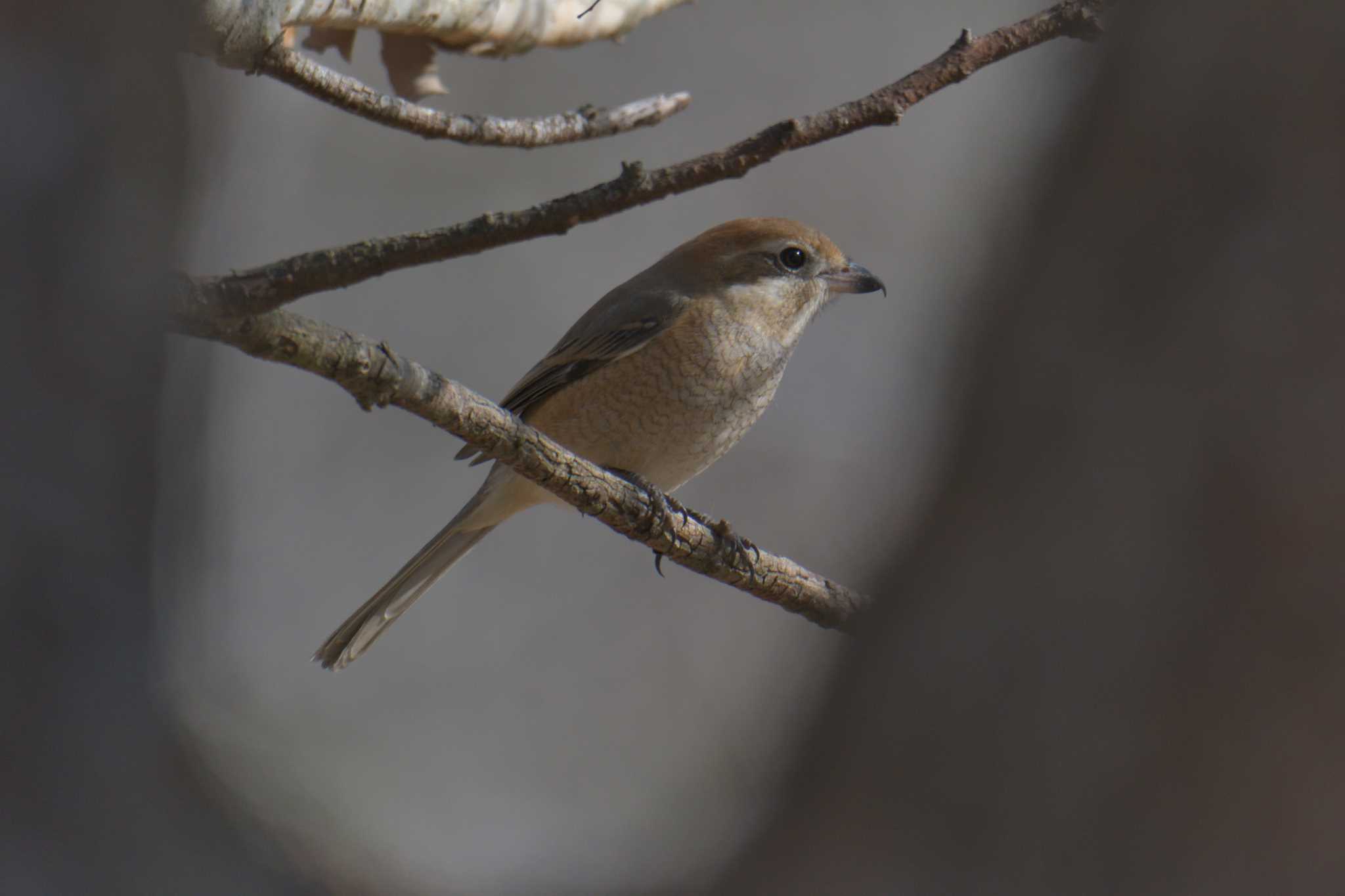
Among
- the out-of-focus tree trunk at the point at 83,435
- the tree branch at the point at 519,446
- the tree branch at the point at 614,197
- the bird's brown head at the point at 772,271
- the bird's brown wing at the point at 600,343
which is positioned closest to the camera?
the out-of-focus tree trunk at the point at 83,435

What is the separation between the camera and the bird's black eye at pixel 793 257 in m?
4.55

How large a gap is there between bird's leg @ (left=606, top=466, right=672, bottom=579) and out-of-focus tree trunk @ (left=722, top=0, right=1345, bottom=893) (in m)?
2.24

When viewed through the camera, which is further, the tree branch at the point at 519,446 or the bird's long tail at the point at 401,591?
the bird's long tail at the point at 401,591

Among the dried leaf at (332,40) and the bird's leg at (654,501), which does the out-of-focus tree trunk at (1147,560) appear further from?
the dried leaf at (332,40)

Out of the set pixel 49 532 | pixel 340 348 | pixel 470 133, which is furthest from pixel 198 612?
pixel 470 133

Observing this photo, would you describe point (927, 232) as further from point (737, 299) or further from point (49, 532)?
point (49, 532)

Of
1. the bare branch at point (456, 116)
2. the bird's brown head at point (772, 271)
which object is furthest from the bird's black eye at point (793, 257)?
the bare branch at point (456, 116)

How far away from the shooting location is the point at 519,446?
273 cm

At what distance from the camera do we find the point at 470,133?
337cm

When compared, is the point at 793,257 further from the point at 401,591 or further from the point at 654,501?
the point at 401,591

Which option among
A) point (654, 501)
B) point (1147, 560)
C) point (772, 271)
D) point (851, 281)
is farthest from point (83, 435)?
point (851, 281)

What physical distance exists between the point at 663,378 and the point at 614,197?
1837 millimetres

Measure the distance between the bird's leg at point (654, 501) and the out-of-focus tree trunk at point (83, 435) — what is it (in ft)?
7.13

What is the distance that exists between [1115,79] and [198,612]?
4.63 feet
